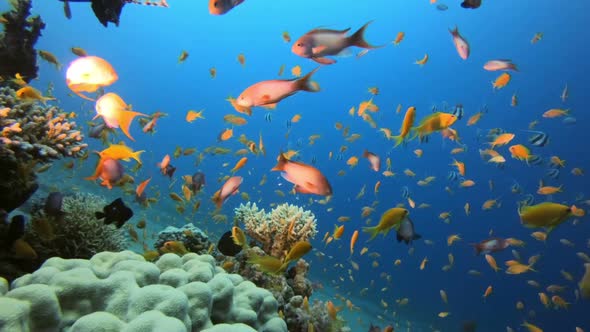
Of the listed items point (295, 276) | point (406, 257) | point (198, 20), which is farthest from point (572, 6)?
point (198, 20)

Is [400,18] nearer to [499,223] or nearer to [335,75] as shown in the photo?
[335,75]

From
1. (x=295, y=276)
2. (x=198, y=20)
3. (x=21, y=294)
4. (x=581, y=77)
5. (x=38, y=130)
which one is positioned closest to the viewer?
(x=21, y=294)

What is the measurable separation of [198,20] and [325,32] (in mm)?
93141

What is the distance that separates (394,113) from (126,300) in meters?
68.8

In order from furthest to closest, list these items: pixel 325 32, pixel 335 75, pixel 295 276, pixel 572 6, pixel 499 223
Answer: pixel 335 75 < pixel 499 223 < pixel 572 6 < pixel 295 276 < pixel 325 32

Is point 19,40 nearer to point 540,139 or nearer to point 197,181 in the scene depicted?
point 197,181

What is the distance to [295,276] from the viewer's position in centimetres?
530

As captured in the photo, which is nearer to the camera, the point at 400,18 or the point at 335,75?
the point at 400,18

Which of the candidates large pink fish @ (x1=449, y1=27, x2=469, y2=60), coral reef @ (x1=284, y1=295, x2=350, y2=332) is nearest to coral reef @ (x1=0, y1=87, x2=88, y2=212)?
coral reef @ (x1=284, y1=295, x2=350, y2=332)

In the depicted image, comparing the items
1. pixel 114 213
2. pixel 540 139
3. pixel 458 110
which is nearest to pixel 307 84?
pixel 114 213

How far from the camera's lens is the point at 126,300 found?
2486 mm

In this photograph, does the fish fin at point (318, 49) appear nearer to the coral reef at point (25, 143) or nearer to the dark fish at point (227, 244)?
the dark fish at point (227, 244)

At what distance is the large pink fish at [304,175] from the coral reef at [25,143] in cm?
321

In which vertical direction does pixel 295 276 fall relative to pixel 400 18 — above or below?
above
